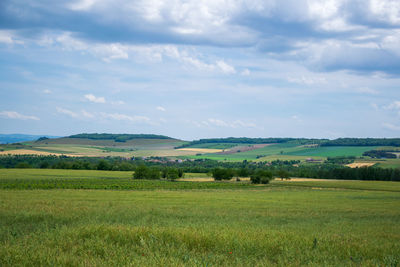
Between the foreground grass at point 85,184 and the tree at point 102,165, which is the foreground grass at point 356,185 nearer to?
the foreground grass at point 85,184

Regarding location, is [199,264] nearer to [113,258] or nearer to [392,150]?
[113,258]

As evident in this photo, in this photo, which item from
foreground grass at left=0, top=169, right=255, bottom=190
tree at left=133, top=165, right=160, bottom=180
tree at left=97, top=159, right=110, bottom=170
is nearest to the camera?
foreground grass at left=0, top=169, right=255, bottom=190

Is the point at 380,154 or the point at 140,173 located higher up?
the point at 380,154

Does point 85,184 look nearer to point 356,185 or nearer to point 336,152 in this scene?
point 356,185

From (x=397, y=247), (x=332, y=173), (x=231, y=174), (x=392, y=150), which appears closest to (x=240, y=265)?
(x=397, y=247)

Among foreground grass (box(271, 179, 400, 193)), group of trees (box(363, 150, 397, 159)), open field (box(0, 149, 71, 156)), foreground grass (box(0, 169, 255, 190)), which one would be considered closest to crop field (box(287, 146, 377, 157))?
group of trees (box(363, 150, 397, 159))

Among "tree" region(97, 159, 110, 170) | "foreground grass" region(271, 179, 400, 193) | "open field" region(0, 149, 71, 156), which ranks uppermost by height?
"open field" region(0, 149, 71, 156)

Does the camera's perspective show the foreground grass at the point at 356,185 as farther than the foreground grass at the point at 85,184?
Yes

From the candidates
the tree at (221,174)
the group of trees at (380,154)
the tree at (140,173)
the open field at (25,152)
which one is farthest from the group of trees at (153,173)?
the group of trees at (380,154)

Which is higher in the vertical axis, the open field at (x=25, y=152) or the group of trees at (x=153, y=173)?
the open field at (x=25, y=152)

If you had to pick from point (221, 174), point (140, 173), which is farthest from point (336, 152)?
point (140, 173)

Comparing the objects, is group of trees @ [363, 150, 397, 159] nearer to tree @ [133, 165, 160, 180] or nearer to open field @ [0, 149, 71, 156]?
tree @ [133, 165, 160, 180]

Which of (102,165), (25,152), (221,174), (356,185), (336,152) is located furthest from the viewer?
(336,152)

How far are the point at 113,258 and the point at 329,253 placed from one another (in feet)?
19.2
